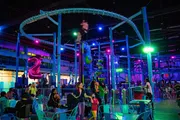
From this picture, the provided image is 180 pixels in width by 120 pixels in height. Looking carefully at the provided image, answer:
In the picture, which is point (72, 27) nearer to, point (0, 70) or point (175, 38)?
point (0, 70)

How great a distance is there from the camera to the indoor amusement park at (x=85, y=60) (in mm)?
5852

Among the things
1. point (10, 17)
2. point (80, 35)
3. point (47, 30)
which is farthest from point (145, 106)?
point (47, 30)

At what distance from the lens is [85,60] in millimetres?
11883

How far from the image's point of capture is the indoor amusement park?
5.85m

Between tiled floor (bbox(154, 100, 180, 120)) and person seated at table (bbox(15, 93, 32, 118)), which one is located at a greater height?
person seated at table (bbox(15, 93, 32, 118))

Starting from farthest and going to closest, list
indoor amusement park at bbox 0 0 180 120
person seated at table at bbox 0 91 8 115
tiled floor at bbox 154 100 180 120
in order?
tiled floor at bbox 154 100 180 120, person seated at table at bbox 0 91 8 115, indoor amusement park at bbox 0 0 180 120

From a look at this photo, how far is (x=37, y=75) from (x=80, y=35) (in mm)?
4116

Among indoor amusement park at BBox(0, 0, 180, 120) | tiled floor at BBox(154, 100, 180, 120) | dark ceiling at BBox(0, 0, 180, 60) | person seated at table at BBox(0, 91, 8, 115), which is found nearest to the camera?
indoor amusement park at BBox(0, 0, 180, 120)

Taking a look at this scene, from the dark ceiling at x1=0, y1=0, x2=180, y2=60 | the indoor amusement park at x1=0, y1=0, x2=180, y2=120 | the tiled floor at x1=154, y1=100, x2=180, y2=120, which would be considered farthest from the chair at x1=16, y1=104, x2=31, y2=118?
the dark ceiling at x1=0, y1=0, x2=180, y2=60

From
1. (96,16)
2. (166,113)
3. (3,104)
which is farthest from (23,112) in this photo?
(96,16)

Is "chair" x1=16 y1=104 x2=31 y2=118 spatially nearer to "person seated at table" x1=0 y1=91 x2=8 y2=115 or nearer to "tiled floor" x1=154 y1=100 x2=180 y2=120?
"person seated at table" x1=0 y1=91 x2=8 y2=115

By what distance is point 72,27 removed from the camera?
54.8 feet

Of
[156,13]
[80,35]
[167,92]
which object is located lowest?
[167,92]

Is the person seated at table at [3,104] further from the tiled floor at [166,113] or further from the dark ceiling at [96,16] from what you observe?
the dark ceiling at [96,16]
